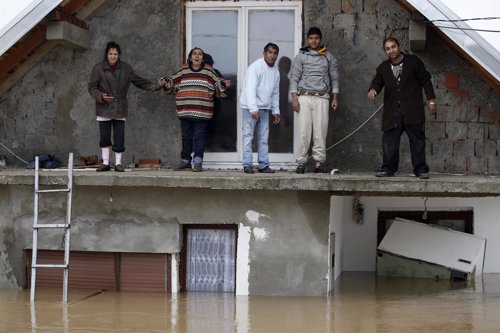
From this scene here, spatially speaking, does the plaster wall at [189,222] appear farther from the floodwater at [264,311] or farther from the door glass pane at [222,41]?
the door glass pane at [222,41]

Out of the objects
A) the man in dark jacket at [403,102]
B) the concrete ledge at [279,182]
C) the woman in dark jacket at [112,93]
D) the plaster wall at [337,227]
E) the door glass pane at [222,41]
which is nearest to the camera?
the concrete ledge at [279,182]

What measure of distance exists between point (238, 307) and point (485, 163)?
4.31 metres

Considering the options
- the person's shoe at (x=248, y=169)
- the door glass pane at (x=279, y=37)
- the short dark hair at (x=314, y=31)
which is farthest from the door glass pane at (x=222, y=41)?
the short dark hair at (x=314, y=31)

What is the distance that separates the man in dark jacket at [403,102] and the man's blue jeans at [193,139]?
2.39 m

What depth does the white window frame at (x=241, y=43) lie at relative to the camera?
44.5ft

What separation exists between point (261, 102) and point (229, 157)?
4.39 ft

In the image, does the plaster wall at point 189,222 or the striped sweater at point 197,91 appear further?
the striped sweater at point 197,91

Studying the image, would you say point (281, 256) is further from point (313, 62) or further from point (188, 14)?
point (188, 14)

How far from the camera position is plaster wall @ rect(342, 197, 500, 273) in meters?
14.4

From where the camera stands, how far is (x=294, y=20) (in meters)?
13.6

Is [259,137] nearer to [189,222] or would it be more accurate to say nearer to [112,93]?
[189,222]

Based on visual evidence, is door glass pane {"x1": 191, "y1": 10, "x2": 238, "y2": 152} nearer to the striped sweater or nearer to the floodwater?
the striped sweater

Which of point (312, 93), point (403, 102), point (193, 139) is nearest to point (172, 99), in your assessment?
point (193, 139)

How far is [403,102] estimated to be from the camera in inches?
479
